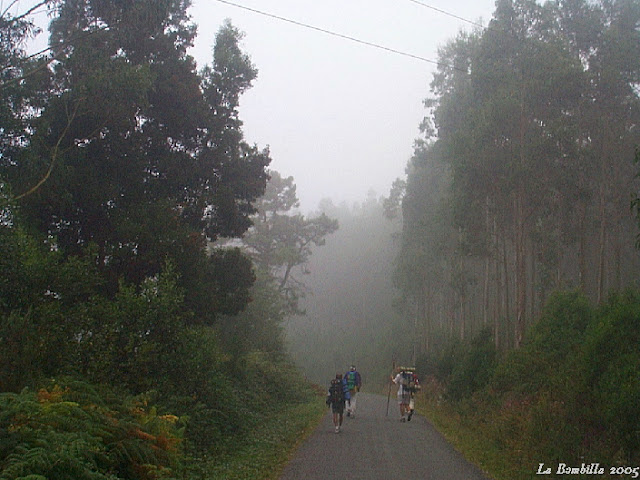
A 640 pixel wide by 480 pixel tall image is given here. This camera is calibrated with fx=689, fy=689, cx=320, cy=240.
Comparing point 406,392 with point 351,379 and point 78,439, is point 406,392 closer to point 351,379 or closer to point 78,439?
point 351,379

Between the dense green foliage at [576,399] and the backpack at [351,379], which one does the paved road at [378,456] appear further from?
the backpack at [351,379]

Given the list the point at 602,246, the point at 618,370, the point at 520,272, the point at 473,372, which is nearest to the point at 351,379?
the point at 473,372

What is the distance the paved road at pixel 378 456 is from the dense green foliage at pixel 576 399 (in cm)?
120

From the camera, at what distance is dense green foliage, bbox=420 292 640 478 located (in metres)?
11.9

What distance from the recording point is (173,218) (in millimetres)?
20109

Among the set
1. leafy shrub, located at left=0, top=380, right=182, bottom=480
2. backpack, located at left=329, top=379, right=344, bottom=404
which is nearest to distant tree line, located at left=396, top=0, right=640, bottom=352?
backpack, located at left=329, top=379, right=344, bottom=404

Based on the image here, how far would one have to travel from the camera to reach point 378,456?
568 inches

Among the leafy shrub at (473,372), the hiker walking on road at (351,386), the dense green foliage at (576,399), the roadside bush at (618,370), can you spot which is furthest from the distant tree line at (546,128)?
the roadside bush at (618,370)

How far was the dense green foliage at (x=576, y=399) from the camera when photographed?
11852mm

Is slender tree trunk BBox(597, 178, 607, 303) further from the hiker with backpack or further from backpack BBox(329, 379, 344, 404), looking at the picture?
the hiker with backpack

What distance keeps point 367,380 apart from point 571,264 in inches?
1178

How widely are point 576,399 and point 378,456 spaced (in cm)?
419

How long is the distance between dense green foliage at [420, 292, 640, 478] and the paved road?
3.94ft

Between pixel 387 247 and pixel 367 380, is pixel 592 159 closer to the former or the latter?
pixel 367 380
